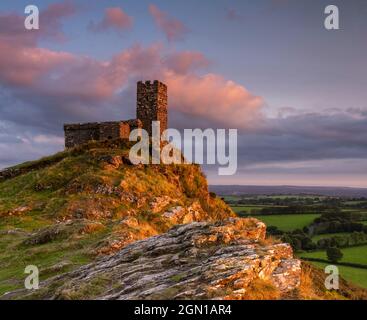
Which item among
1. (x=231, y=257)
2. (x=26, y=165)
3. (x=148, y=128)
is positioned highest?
(x=148, y=128)

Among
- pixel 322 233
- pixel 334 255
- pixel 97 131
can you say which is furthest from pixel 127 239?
pixel 322 233

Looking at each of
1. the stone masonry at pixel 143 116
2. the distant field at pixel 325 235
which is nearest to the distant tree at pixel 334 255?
the distant field at pixel 325 235

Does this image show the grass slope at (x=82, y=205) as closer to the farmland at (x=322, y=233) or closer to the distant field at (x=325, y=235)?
the farmland at (x=322, y=233)

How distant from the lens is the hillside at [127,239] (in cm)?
1109

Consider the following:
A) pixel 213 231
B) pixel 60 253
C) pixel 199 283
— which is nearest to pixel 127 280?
pixel 199 283

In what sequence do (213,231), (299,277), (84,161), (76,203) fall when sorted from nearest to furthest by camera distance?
(299,277), (213,231), (76,203), (84,161)

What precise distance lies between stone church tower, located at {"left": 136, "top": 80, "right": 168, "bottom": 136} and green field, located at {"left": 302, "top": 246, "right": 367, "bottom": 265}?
4742 centimetres

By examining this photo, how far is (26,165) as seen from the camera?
4741 cm

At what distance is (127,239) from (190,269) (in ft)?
30.8

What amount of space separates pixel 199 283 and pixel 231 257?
1607 millimetres

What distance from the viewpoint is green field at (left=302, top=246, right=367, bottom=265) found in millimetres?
79750

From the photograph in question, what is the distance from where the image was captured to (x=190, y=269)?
11789 mm

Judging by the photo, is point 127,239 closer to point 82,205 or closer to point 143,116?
point 82,205
